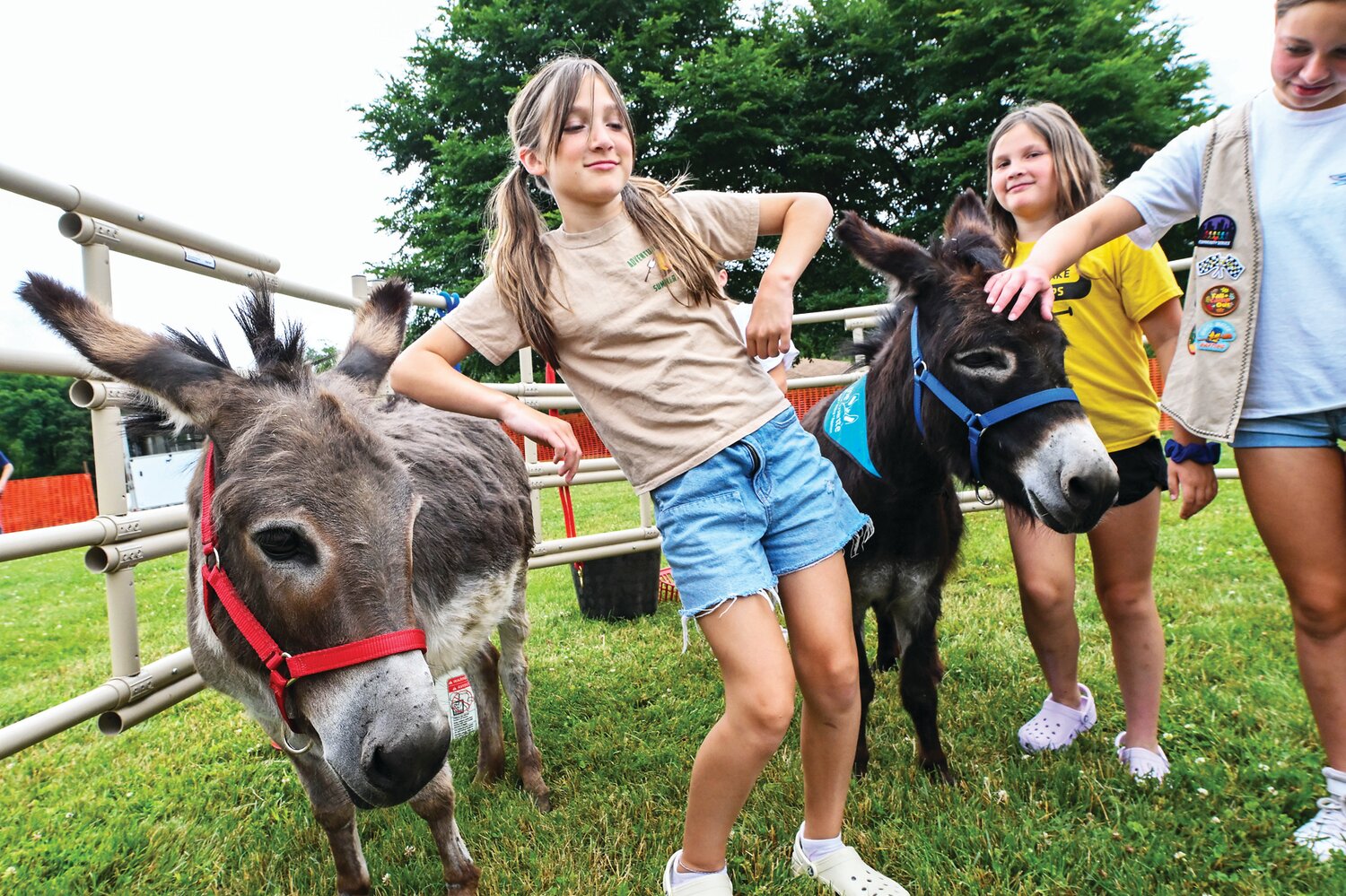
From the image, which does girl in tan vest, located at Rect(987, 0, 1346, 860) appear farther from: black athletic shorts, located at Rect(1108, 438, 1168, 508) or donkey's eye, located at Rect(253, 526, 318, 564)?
donkey's eye, located at Rect(253, 526, 318, 564)

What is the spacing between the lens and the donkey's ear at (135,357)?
182cm

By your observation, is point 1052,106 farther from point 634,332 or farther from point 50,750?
point 50,750

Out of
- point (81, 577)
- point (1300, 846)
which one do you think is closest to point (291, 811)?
point (1300, 846)

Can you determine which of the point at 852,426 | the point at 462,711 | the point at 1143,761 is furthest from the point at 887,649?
the point at 462,711

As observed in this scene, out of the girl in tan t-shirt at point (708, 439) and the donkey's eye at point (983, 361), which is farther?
the donkey's eye at point (983, 361)

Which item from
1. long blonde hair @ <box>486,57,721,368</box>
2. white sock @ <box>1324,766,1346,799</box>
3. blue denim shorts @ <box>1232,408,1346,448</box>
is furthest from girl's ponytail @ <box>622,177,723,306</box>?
white sock @ <box>1324,766,1346,799</box>

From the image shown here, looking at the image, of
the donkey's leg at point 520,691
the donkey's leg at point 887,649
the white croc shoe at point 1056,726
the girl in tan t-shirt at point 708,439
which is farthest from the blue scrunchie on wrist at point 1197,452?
the donkey's leg at point 520,691

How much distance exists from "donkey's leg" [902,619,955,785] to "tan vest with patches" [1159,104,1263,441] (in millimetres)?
1198

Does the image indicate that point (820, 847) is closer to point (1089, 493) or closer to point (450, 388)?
point (1089, 493)

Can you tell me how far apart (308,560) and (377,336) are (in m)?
1.01

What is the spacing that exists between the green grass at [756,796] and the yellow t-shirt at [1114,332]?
4.10 feet

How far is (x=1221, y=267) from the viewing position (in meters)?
2.21

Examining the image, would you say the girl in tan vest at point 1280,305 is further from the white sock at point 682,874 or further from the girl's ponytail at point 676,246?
the white sock at point 682,874

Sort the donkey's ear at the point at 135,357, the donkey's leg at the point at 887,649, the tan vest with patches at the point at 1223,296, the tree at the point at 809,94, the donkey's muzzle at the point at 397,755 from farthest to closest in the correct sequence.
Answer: the tree at the point at 809,94, the donkey's leg at the point at 887,649, the tan vest with patches at the point at 1223,296, the donkey's ear at the point at 135,357, the donkey's muzzle at the point at 397,755
